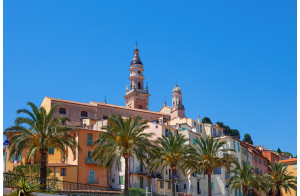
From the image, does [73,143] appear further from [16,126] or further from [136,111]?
[136,111]

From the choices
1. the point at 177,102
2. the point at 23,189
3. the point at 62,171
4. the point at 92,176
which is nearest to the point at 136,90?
the point at 177,102

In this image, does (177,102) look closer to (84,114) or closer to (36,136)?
(84,114)

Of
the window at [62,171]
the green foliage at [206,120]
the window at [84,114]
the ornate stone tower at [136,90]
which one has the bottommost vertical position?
the window at [62,171]

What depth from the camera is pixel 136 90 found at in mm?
116375

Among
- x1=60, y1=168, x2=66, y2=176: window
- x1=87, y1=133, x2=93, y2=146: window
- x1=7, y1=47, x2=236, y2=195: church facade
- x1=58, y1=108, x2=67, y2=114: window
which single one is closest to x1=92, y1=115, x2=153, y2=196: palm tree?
x1=7, y1=47, x2=236, y2=195: church facade

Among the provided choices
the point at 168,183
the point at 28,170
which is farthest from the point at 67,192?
the point at 168,183

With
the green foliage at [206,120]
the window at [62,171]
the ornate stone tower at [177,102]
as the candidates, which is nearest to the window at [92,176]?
the window at [62,171]

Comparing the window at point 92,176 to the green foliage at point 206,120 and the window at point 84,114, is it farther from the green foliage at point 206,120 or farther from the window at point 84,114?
the green foliage at point 206,120

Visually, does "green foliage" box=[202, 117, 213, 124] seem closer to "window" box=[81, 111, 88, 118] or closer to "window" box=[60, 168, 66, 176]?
"window" box=[81, 111, 88, 118]

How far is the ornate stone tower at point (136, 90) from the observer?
380 ft

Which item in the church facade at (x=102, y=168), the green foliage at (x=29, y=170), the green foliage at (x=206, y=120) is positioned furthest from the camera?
the green foliage at (x=206, y=120)

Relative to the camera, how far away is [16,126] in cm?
3788

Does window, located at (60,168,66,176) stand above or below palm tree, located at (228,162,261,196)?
above

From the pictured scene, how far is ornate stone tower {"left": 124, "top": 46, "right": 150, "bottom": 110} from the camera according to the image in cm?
11576
